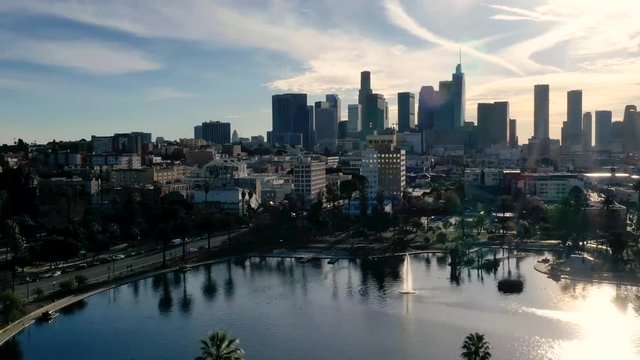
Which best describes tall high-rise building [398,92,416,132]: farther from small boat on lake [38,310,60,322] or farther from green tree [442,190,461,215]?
small boat on lake [38,310,60,322]

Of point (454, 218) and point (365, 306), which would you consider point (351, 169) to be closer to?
point (454, 218)

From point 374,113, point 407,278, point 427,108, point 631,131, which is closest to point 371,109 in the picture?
point 374,113

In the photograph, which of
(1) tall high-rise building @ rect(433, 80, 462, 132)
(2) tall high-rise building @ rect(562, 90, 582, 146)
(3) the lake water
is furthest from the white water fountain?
(1) tall high-rise building @ rect(433, 80, 462, 132)

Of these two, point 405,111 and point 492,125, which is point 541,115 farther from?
point 405,111

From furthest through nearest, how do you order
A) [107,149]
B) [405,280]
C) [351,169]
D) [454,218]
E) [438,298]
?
[107,149]
[351,169]
[454,218]
[405,280]
[438,298]

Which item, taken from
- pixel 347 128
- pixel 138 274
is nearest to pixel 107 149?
pixel 138 274
